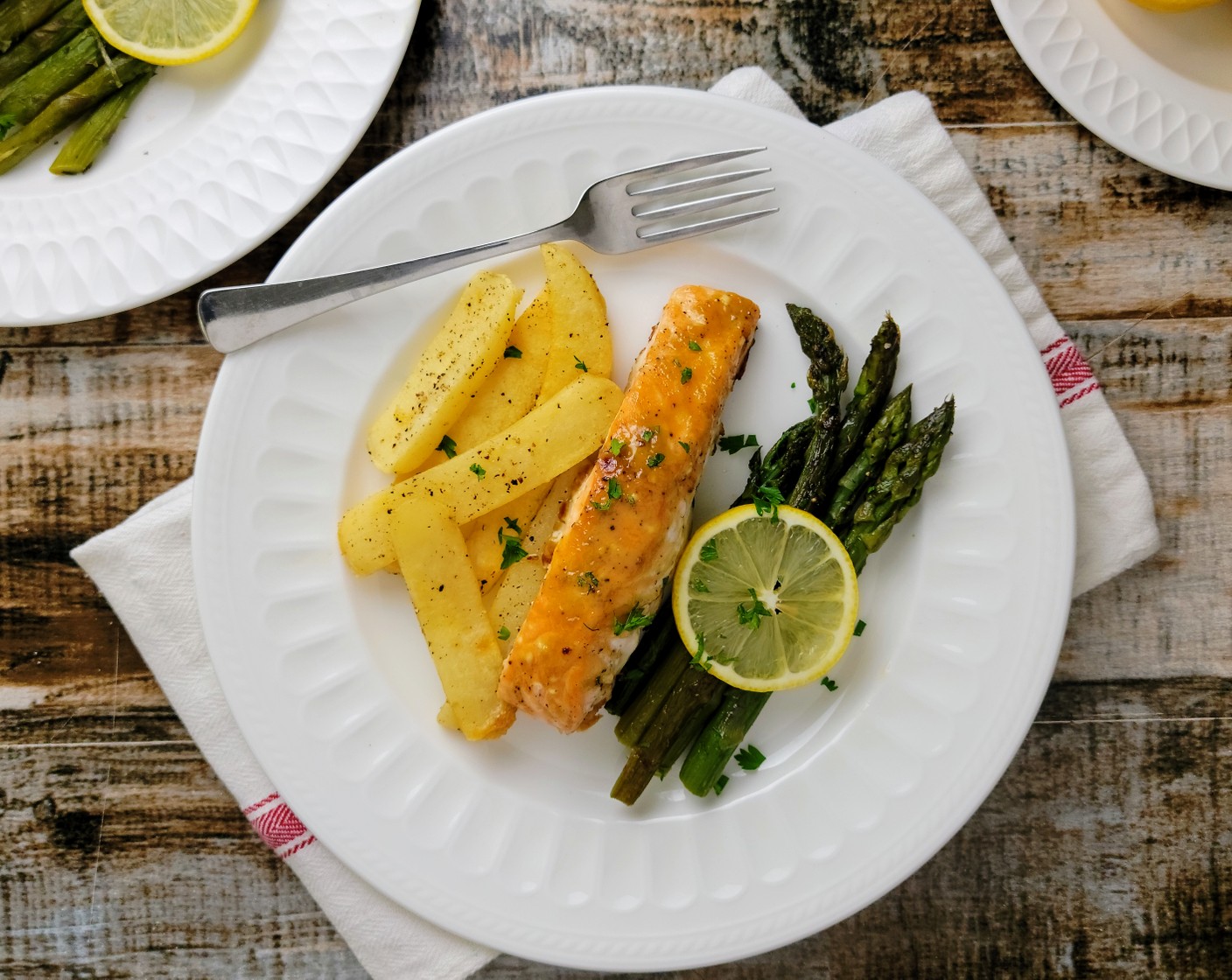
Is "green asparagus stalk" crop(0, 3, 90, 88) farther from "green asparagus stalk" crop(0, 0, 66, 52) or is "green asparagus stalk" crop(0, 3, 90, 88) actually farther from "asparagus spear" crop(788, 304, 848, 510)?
"asparagus spear" crop(788, 304, 848, 510)

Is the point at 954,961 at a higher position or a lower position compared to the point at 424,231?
lower

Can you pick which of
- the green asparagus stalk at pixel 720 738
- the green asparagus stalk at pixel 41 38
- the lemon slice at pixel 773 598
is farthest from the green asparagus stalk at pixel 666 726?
the green asparagus stalk at pixel 41 38

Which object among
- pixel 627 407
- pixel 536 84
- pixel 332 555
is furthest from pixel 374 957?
pixel 536 84

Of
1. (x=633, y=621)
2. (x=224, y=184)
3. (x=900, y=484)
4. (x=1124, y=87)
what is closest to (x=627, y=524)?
(x=633, y=621)

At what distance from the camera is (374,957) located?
10.2 ft

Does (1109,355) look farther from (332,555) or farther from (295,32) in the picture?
(295,32)

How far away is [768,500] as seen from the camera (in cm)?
276

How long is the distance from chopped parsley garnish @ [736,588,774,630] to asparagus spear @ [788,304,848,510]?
1.31 ft

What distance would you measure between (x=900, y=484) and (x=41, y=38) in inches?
141

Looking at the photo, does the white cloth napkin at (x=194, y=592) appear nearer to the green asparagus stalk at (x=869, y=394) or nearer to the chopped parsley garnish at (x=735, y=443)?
the green asparagus stalk at (x=869, y=394)

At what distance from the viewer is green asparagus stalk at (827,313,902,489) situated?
2.89m

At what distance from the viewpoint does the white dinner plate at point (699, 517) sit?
9.43 feet

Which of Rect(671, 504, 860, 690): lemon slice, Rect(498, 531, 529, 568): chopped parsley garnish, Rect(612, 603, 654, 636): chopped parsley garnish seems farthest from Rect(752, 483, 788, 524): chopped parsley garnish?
Rect(498, 531, 529, 568): chopped parsley garnish

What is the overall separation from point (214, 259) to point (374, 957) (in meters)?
2.63
